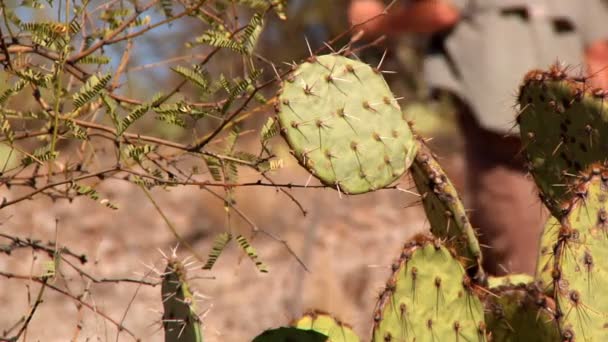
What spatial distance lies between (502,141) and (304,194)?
237cm

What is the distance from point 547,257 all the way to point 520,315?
0.24m

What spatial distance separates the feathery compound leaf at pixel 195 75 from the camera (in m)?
1.96

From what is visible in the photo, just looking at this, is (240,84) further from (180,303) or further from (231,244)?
(231,244)

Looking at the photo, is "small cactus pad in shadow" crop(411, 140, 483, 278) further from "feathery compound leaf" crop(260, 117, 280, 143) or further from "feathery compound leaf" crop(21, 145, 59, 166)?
"feathery compound leaf" crop(21, 145, 59, 166)

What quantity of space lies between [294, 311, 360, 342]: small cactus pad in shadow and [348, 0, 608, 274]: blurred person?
7.56ft

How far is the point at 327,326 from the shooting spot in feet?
7.34

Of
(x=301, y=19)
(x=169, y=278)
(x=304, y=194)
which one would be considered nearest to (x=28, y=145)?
(x=169, y=278)

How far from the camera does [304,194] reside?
6.75m

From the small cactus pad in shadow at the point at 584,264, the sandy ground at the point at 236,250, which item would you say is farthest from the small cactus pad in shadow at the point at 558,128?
the sandy ground at the point at 236,250

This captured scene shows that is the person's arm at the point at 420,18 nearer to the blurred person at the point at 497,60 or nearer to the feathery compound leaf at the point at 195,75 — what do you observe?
the blurred person at the point at 497,60

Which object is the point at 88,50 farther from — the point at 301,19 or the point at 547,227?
the point at 301,19

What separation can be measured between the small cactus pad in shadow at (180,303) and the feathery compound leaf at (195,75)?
332 mm

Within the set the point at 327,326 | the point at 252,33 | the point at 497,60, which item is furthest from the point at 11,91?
the point at 497,60

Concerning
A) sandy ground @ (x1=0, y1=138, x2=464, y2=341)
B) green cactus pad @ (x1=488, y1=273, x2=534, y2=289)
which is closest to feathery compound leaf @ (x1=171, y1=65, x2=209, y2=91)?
green cactus pad @ (x1=488, y1=273, x2=534, y2=289)
